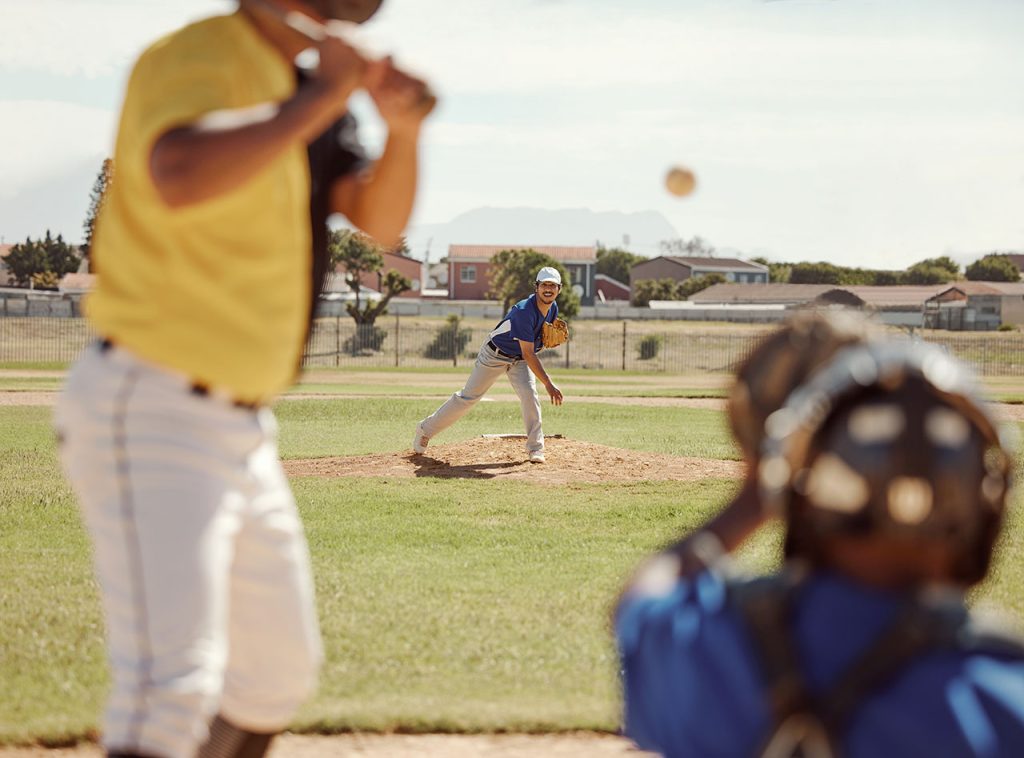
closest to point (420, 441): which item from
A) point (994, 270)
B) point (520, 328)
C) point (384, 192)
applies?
point (520, 328)

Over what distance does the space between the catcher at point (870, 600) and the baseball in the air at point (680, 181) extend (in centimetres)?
934

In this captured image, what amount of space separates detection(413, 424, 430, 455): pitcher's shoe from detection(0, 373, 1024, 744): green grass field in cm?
123

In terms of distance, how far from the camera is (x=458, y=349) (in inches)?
1781

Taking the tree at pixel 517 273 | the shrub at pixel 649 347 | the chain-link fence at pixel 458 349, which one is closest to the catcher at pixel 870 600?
the chain-link fence at pixel 458 349

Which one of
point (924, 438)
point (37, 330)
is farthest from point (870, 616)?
point (37, 330)

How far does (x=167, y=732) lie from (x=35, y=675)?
124 inches

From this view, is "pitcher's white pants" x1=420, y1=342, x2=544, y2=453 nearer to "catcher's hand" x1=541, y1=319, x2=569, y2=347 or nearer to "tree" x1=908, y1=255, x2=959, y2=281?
"catcher's hand" x1=541, y1=319, x2=569, y2=347

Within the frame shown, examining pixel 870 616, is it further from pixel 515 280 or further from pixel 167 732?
pixel 515 280

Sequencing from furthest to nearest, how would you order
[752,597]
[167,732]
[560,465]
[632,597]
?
[560,465]
[167,732]
[632,597]
[752,597]

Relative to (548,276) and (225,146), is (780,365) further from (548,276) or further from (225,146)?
(548,276)

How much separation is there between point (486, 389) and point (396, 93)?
10142 mm

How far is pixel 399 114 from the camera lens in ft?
9.56

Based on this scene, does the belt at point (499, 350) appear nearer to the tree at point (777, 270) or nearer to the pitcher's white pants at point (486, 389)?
the pitcher's white pants at point (486, 389)

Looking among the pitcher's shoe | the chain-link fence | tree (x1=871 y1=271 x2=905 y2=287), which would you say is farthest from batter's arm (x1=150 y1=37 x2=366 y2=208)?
tree (x1=871 y1=271 x2=905 y2=287)
